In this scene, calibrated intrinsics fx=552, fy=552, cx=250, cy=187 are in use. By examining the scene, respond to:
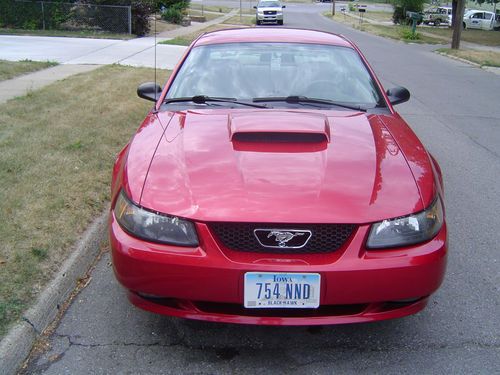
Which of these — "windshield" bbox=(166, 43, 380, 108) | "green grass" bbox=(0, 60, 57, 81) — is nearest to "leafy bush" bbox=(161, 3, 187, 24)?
"green grass" bbox=(0, 60, 57, 81)

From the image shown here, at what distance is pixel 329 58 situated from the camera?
4395 mm

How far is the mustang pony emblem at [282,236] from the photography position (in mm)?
2617

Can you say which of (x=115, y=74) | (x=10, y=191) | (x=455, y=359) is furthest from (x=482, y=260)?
(x=115, y=74)

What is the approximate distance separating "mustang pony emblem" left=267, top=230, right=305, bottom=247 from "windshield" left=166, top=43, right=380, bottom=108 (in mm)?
1607

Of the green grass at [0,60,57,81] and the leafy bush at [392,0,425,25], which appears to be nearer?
the green grass at [0,60,57,81]

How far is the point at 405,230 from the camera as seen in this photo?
271 cm

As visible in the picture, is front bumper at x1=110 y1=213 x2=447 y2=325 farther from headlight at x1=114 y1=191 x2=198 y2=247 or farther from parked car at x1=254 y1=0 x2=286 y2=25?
parked car at x1=254 y1=0 x2=286 y2=25

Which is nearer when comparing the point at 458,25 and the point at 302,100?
the point at 302,100

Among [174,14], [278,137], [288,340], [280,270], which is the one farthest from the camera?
[174,14]

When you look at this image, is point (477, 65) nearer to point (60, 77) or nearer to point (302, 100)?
point (60, 77)

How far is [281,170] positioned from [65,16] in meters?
21.3

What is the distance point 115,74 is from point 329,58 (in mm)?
→ 7828

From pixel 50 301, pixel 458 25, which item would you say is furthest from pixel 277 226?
pixel 458 25

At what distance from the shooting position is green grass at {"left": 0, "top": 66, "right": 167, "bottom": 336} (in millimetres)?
3533
